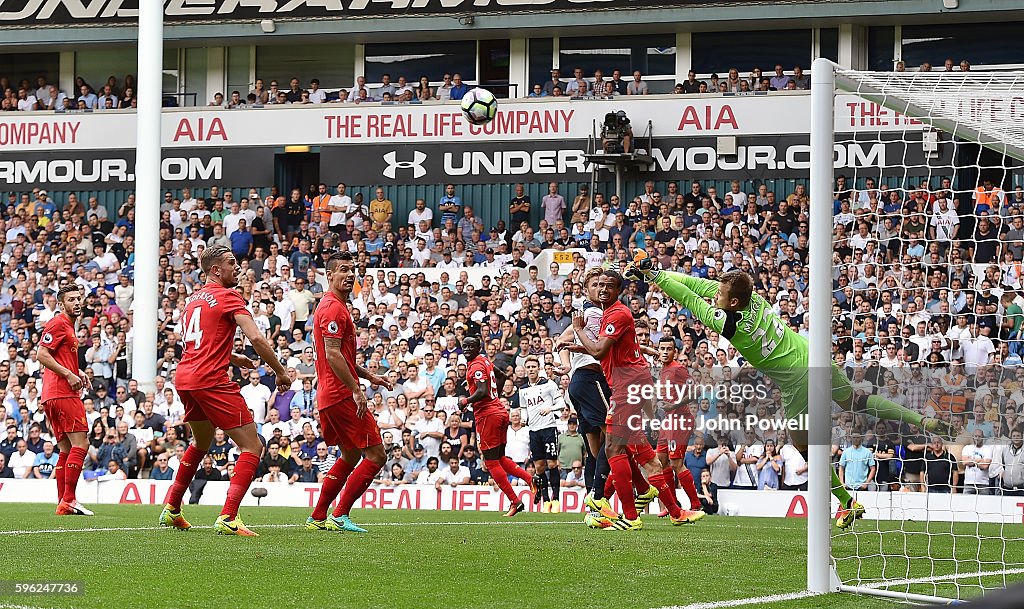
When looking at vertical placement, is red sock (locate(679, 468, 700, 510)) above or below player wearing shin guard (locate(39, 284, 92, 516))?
below

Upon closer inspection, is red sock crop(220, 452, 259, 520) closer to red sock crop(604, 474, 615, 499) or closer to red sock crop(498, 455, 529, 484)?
red sock crop(604, 474, 615, 499)

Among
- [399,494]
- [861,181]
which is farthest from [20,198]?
[861,181]

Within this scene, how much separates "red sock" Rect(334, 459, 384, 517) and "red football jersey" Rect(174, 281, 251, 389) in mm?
1324

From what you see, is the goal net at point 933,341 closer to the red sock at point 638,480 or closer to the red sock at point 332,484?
the red sock at point 638,480

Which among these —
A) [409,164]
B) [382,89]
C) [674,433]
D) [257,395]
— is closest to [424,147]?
[409,164]

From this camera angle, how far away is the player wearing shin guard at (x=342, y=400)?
9.52 m

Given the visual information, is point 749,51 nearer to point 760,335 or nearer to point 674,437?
point 674,437

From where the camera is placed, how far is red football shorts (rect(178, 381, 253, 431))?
9.16 metres

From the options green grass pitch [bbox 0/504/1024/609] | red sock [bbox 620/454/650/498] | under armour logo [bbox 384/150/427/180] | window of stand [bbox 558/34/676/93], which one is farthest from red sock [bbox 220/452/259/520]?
window of stand [bbox 558/34/676/93]

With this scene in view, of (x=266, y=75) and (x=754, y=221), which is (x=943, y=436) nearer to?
(x=754, y=221)

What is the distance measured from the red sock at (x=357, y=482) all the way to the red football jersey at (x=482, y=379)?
10.6 ft

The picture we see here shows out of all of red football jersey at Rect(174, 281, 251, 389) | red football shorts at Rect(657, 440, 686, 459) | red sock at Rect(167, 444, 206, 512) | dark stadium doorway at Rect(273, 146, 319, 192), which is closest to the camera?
red football jersey at Rect(174, 281, 251, 389)

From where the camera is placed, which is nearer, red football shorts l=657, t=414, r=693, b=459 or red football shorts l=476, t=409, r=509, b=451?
red football shorts l=657, t=414, r=693, b=459

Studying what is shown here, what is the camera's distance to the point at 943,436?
8.84 m
